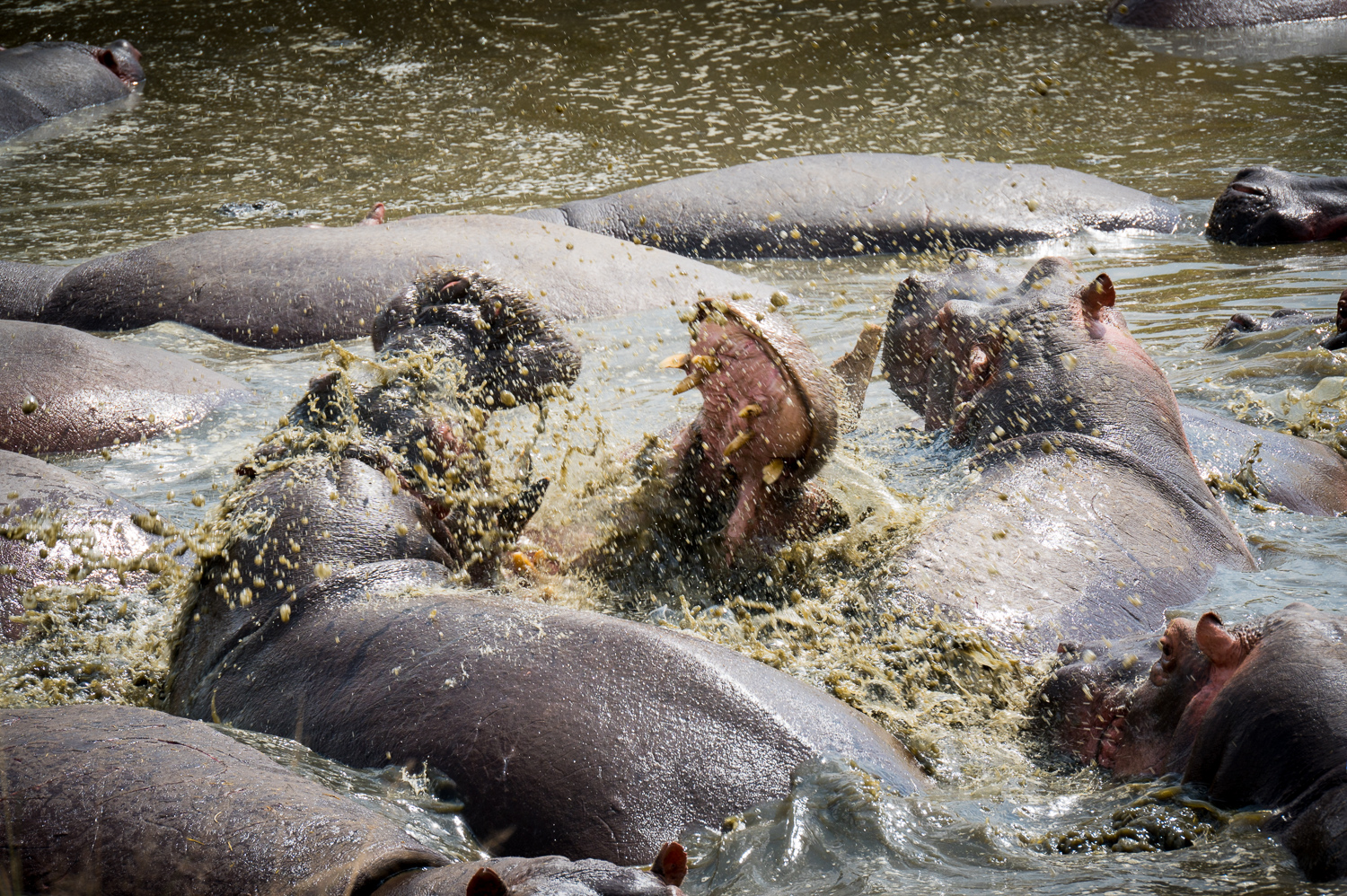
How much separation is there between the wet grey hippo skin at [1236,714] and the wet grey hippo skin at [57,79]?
9.71 metres

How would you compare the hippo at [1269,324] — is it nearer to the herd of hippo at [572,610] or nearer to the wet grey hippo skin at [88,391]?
the herd of hippo at [572,610]

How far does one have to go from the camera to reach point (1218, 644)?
101 inches

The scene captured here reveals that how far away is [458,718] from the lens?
8.09 ft

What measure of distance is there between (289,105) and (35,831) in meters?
9.55

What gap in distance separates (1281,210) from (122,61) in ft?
31.0

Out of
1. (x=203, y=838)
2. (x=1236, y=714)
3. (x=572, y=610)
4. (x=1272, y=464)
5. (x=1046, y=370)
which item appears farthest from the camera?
(x=1272, y=464)

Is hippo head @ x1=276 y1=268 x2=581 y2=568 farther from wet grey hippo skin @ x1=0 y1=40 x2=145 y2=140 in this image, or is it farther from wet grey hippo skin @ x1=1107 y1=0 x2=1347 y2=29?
wet grey hippo skin @ x1=1107 y1=0 x2=1347 y2=29

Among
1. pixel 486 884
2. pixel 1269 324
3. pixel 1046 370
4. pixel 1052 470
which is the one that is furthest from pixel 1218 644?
pixel 1269 324

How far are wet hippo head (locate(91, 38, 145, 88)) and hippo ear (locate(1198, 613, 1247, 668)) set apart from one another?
11116 mm

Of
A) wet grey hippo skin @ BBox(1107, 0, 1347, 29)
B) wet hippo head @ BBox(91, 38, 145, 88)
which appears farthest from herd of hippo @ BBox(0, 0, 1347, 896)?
wet grey hippo skin @ BBox(1107, 0, 1347, 29)

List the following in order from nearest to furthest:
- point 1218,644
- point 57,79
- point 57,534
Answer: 1. point 1218,644
2. point 57,534
3. point 57,79

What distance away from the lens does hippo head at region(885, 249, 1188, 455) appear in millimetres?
3762

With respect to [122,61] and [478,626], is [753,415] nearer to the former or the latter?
[478,626]

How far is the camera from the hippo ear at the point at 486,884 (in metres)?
1.64
